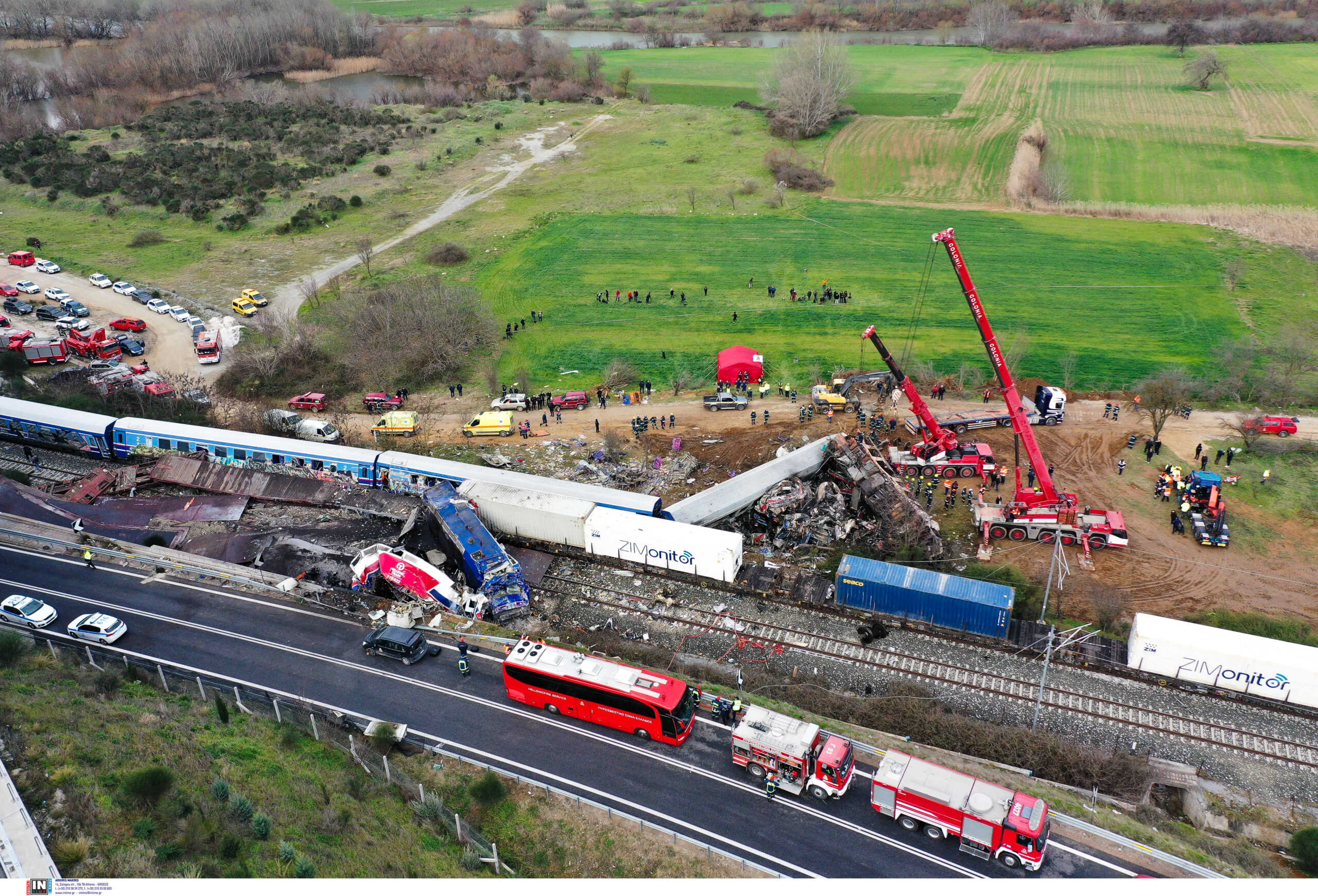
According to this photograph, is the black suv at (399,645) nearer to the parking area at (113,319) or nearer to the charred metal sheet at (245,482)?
the charred metal sheet at (245,482)

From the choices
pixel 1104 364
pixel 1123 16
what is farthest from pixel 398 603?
pixel 1123 16

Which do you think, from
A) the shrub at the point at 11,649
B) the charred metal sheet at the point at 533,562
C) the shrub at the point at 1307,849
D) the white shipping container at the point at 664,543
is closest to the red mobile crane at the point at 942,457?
the white shipping container at the point at 664,543

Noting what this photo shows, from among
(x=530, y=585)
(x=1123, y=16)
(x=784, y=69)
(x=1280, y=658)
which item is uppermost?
(x=1123, y=16)

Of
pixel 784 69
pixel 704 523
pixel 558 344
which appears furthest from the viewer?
pixel 784 69

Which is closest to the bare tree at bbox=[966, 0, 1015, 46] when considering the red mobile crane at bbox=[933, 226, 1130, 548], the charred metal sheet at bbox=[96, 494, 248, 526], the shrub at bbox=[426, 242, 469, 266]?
the shrub at bbox=[426, 242, 469, 266]

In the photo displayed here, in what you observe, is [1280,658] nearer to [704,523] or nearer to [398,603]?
[704,523]
